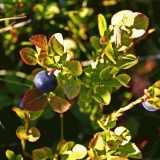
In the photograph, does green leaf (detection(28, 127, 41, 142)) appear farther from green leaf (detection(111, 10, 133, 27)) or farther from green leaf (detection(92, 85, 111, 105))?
green leaf (detection(111, 10, 133, 27))

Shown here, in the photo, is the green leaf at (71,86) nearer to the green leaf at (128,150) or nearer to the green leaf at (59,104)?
the green leaf at (59,104)

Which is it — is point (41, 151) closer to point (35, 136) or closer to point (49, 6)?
point (35, 136)

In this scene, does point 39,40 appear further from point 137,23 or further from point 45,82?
point 137,23

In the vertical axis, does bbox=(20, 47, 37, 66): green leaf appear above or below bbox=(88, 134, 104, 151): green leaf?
above

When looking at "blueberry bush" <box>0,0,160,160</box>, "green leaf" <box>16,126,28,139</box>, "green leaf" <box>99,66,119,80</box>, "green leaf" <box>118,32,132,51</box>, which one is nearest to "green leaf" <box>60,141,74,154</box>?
"blueberry bush" <box>0,0,160,160</box>

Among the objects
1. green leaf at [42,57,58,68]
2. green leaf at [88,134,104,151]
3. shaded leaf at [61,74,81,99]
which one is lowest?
green leaf at [88,134,104,151]

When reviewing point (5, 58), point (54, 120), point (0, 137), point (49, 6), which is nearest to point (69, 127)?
point (54, 120)

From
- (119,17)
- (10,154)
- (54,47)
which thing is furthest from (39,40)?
(10,154)
